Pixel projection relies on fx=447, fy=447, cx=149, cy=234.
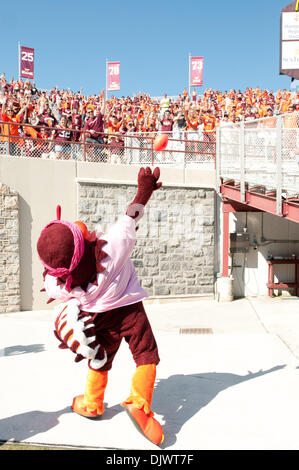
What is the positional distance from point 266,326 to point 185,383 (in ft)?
11.7

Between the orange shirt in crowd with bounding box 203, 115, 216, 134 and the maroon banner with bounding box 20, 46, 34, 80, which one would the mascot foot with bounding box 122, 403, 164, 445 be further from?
the maroon banner with bounding box 20, 46, 34, 80

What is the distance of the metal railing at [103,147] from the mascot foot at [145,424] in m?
6.38

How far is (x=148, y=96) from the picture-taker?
24938 millimetres

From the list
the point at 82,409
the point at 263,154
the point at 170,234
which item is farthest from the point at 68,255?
the point at 170,234

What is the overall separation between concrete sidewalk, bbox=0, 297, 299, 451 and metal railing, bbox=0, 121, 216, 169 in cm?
365

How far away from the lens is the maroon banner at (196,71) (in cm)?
2311

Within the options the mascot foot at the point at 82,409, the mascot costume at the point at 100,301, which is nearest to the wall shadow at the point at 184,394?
the mascot costume at the point at 100,301

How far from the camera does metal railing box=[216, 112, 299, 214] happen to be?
6980 mm

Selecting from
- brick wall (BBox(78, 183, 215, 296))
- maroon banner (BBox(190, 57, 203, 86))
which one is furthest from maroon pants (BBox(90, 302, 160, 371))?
maroon banner (BBox(190, 57, 203, 86))

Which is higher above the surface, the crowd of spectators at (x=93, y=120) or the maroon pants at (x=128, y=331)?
the crowd of spectators at (x=93, y=120)

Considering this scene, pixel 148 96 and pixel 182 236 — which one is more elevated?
pixel 148 96

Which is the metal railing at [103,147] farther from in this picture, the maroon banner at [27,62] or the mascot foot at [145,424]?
the maroon banner at [27,62]
